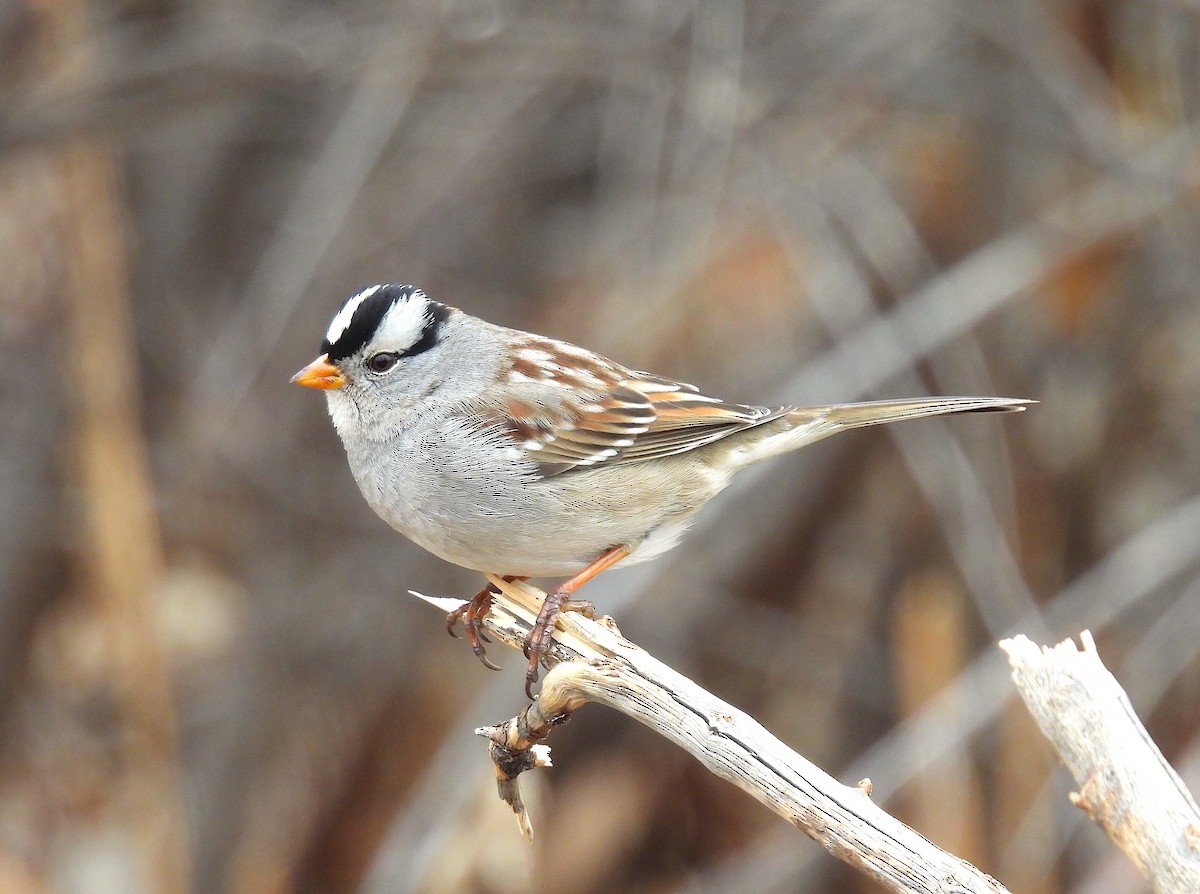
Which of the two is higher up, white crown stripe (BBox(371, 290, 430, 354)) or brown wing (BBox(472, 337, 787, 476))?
white crown stripe (BBox(371, 290, 430, 354))

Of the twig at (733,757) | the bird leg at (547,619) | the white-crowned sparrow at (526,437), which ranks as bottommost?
the twig at (733,757)

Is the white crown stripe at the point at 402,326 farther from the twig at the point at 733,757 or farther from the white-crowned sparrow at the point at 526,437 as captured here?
the twig at the point at 733,757

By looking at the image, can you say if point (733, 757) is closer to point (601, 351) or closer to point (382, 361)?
point (382, 361)

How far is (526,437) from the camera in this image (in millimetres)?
3221

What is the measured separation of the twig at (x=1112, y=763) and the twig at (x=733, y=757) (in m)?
0.24

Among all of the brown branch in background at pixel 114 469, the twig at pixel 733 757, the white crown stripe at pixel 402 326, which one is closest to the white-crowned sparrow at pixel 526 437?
the white crown stripe at pixel 402 326

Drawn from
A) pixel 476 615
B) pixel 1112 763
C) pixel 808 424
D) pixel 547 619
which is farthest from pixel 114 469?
pixel 1112 763

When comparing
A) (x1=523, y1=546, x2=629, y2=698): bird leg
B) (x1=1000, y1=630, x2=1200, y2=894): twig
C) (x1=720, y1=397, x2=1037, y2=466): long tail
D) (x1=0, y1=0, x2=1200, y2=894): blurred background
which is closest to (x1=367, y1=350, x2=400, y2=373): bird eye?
(x1=523, y1=546, x2=629, y2=698): bird leg

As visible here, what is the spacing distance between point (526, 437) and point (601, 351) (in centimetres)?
157

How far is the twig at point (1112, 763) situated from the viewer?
2066 millimetres

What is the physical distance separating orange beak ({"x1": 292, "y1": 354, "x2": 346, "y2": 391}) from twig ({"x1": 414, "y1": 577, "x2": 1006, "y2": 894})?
104cm

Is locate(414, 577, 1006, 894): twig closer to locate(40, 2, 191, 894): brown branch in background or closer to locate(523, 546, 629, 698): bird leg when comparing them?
locate(523, 546, 629, 698): bird leg

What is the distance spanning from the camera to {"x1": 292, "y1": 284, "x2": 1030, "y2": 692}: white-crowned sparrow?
302 cm

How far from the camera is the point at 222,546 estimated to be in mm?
5285
